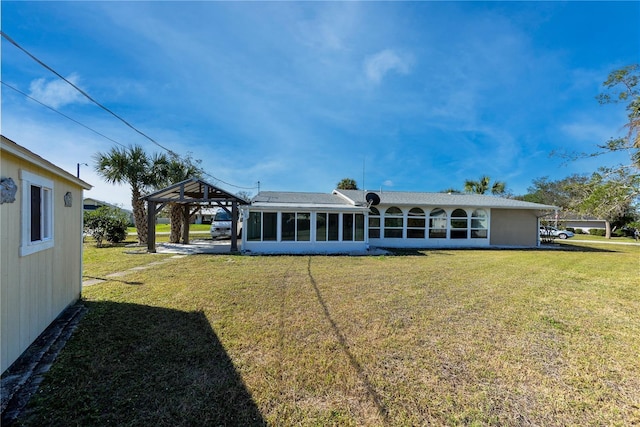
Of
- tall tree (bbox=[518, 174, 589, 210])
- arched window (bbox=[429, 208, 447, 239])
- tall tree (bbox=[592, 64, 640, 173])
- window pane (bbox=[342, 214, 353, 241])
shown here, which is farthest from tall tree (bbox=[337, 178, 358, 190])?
tall tree (bbox=[518, 174, 589, 210])

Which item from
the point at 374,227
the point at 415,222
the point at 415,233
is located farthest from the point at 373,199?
the point at 415,233

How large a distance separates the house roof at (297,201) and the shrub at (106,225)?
853cm

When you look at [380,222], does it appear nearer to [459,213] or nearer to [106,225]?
[459,213]

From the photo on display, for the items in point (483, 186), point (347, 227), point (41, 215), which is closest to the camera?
point (41, 215)

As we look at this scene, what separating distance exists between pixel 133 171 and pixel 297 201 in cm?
983

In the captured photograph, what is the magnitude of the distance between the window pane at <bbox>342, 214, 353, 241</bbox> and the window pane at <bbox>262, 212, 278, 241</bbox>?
356 centimetres

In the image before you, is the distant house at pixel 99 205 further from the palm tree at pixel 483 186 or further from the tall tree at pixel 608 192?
the palm tree at pixel 483 186

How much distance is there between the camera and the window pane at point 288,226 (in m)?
13.6

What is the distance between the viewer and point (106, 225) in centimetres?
1555

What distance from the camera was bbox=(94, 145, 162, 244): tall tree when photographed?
609 inches

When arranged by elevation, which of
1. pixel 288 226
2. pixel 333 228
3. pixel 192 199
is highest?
pixel 192 199

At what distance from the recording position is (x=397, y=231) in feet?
55.4

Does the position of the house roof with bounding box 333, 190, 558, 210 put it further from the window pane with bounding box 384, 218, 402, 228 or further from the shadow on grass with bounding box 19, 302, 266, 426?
the shadow on grass with bounding box 19, 302, 266, 426

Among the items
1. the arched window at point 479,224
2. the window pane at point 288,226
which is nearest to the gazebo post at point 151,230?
the window pane at point 288,226
